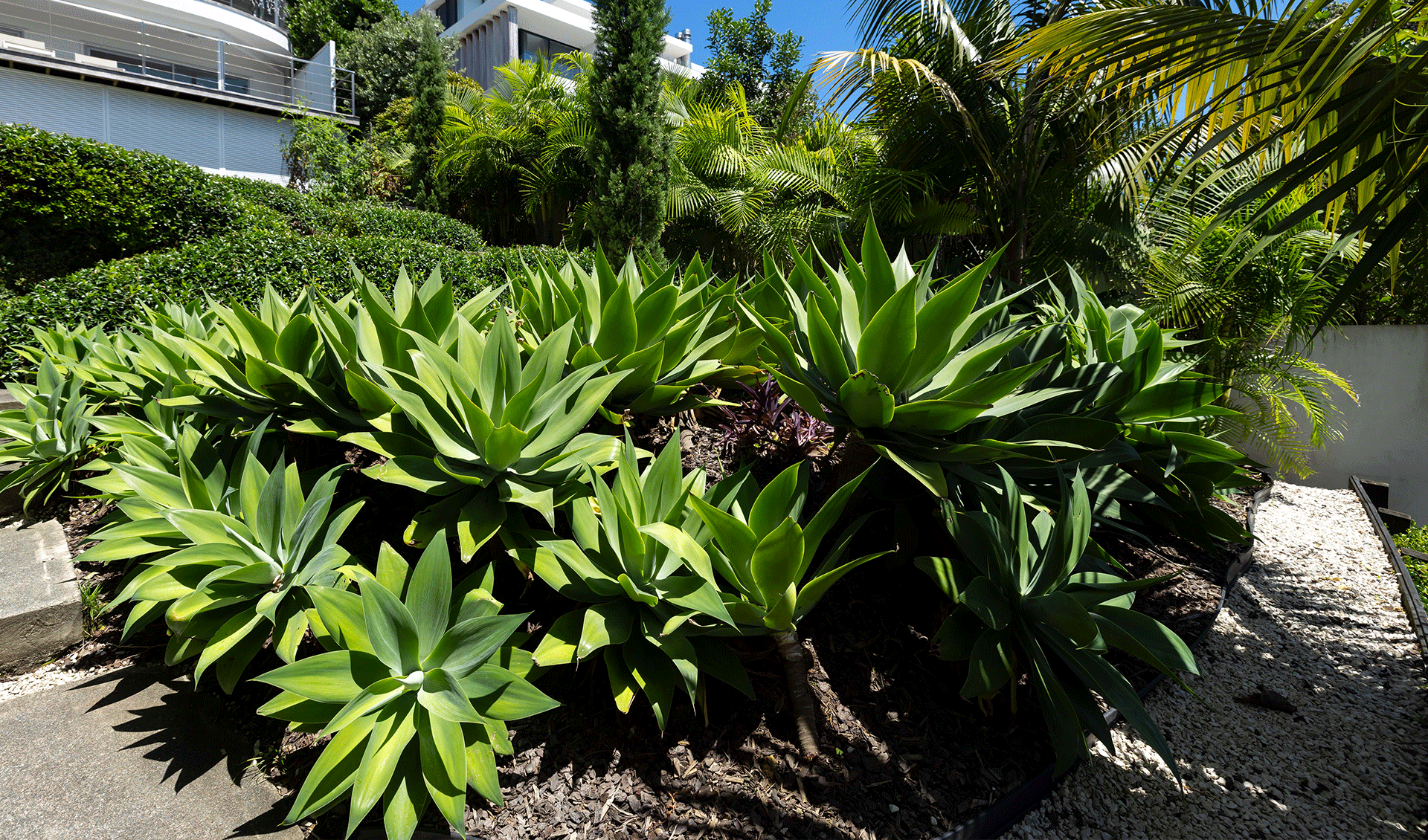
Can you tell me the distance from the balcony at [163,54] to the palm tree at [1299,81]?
61.3 ft

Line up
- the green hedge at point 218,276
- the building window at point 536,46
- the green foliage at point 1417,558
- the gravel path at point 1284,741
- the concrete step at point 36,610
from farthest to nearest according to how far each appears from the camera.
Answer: the building window at point 536,46 → the green hedge at point 218,276 → the green foliage at point 1417,558 → the concrete step at point 36,610 → the gravel path at point 1284,741

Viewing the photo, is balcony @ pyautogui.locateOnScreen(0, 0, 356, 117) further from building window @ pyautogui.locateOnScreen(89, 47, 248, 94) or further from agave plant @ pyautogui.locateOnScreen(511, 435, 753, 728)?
agave plant @ pyautogui.locateOnScreen(511, 435, 753, 728)

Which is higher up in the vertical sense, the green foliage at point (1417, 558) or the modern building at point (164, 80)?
the modern building at point (164, 80)

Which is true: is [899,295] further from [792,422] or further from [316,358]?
[316,358]

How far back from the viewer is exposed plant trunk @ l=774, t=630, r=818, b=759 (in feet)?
6.43

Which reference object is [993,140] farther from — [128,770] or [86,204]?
[86,204]

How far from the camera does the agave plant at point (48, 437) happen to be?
335 centimetres

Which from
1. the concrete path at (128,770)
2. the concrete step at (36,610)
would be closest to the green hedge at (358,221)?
the concrete step at (36,610)

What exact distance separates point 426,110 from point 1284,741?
62.1 feet

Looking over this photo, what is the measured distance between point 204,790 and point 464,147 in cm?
1499

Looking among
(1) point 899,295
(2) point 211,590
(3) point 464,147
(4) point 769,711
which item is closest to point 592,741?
(4) point 769,711

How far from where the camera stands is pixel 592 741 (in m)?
2.00

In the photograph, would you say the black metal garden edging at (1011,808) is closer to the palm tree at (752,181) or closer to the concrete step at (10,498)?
the concrete step at (10,498)

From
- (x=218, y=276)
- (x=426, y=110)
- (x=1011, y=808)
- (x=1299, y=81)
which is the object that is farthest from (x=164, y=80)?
(x=1011, y=808)
